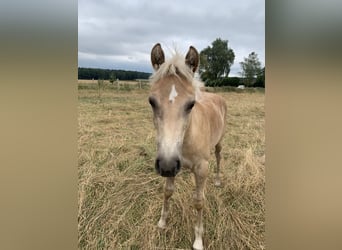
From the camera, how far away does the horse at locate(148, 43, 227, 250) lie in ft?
2.49

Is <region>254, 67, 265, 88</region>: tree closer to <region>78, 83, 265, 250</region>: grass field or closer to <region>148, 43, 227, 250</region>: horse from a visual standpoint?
<region>78, 83, 265, 250</region>: grass field

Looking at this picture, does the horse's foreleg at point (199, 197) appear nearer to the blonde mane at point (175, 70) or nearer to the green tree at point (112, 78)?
the blonde mane at point (175, 70)

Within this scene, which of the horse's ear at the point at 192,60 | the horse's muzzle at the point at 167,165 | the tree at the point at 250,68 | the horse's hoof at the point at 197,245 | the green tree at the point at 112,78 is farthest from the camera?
the green tree at the point at 112,78

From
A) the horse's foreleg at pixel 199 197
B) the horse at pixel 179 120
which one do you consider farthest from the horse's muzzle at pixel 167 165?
the horse's foreleg at pixel 199 197

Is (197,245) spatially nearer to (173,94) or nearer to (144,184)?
(144,184)

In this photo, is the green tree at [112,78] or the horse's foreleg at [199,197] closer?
the horse's foreleg at [199,197]

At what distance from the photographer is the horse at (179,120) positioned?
2.49ft

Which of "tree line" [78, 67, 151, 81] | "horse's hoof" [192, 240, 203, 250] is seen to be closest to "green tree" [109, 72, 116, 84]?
"tree line" [78, 67, 151, 81]

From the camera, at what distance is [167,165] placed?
29.4 inches
